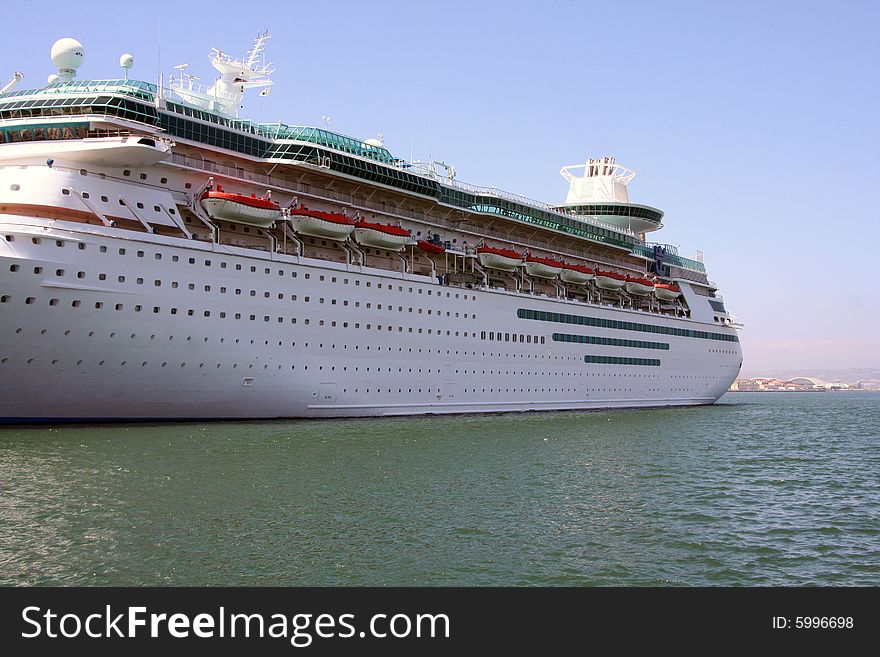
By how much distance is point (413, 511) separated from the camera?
14898 millimetres

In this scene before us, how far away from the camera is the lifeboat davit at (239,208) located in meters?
29.1

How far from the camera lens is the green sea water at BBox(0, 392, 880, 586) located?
11.3 meters

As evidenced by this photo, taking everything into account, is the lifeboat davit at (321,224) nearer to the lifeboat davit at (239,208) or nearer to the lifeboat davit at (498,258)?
the lifeboat davit at (239,208)

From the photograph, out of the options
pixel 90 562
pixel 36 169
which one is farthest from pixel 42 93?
pixel 90 562

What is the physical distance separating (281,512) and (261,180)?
21154mm

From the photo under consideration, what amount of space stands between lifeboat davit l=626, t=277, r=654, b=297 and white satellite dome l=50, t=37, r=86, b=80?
3580cm

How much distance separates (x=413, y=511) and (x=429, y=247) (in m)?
24.5

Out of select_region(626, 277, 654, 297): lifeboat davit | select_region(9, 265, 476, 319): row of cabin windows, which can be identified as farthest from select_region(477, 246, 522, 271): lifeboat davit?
select_region(626, 277, 654, 297): lifeboat davit

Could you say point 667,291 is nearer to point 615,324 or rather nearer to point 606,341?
point 615,324

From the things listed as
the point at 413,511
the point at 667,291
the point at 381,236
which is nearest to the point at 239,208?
the point at 381,236

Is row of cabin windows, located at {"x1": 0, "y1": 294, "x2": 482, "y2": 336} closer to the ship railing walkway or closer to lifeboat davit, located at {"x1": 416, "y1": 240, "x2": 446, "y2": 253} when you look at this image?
lifeboat davit, located at {"x1": 416, "y1": 240, "x2": 446, "y2": 253}

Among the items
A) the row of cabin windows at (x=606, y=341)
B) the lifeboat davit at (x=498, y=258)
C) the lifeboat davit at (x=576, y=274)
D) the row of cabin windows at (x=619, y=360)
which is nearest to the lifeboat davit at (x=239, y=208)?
the lifeboat davit at (x=498, y=258)

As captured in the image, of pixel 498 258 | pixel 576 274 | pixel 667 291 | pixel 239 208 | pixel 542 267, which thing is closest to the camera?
pixel 239 208
